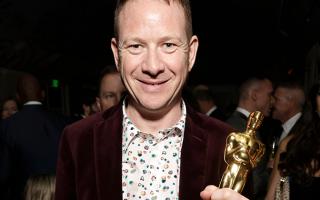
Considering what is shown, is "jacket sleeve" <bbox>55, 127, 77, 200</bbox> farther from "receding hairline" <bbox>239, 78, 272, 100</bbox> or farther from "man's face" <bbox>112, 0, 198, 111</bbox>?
"receding hairline" <bbox>239, 78, 272, 100</bbox>

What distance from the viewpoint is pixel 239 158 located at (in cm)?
137

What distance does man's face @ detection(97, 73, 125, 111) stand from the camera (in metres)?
3.31

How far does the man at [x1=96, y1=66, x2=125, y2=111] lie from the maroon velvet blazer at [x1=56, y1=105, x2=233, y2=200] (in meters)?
1.61

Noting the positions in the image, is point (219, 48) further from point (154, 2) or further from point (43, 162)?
point (154, 2)

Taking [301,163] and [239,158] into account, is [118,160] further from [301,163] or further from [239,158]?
[301,163]

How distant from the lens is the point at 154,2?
59.9 inches

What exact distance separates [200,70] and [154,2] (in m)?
13.6

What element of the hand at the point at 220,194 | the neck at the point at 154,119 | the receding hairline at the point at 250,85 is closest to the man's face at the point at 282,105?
the receding hairline at the point at 250,85

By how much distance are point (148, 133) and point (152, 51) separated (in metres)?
0.32

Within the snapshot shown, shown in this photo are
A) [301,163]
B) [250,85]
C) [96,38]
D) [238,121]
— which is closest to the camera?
[301,163]

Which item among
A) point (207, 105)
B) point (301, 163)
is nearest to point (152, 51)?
point (301, 163)

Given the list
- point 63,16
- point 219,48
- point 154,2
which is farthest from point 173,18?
point 219,48

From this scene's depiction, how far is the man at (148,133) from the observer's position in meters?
1.52

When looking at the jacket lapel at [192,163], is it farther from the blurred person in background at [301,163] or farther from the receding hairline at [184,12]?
the blurred person in background at [301,163]
